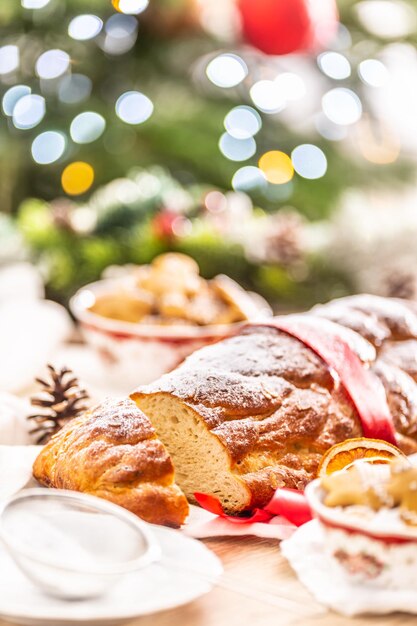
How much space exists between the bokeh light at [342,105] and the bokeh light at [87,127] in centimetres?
76

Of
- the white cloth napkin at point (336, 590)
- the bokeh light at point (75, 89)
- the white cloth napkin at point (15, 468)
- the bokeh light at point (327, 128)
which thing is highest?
the bokeh light at point (75, 89)

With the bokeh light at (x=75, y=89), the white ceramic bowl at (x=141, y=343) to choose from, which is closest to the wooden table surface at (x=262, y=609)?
the white ceramic bowl at (x=141, y=343)

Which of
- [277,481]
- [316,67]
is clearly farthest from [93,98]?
[277,481]

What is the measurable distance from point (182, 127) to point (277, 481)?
6.28 ft

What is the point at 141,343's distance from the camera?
6.08 feet

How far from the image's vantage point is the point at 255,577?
1.12 metres

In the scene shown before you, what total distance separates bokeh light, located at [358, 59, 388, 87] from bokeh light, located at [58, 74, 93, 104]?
0.87m

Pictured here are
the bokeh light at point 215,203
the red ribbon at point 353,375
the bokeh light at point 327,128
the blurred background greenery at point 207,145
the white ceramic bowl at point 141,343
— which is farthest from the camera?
the bokeh light at point 327,128

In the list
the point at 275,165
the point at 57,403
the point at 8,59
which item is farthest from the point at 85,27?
the point at 57,403

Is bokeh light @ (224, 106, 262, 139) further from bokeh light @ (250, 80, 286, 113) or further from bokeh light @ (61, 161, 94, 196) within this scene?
bokeh light @ (61, 161, 94, 196)

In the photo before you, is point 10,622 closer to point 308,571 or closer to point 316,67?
point 308,571

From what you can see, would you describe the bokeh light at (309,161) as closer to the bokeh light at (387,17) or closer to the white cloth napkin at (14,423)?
the bokeh light at (387,17)

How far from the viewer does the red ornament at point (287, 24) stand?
98.3 inches

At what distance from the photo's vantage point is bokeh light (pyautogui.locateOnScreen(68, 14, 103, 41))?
2666 mm
